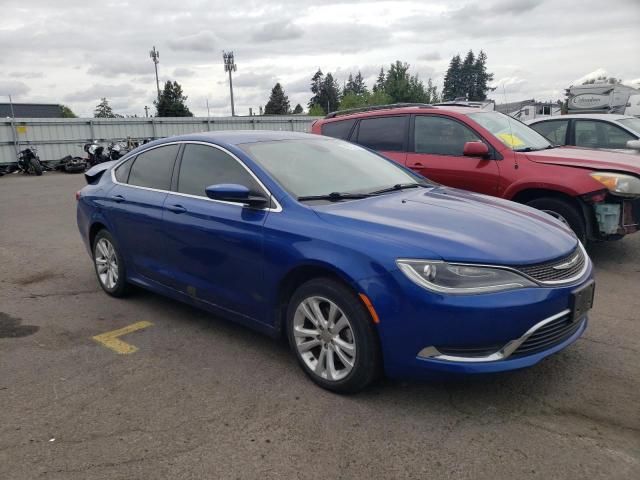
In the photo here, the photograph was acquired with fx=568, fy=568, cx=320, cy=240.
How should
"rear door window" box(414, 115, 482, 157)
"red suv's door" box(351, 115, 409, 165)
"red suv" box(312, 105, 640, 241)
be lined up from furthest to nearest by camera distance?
"red suv's door" box(351, 115, 409, 165) < "rear door window" box(414, 115, 482, 157) < "red suv" box(312, 105, 640, 241)

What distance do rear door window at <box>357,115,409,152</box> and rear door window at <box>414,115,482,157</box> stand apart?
20 centimetres

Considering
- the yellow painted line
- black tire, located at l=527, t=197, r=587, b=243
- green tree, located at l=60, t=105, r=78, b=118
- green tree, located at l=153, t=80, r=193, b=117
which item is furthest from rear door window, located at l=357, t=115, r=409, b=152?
green tree, located at l=60, t=105, r=78, b=118

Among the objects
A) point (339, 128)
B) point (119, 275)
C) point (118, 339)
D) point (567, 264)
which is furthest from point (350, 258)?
point (339, 128)

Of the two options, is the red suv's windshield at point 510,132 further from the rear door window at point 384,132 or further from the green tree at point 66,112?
the green tree at point 66,112

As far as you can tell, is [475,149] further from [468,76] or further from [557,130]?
[468,76]

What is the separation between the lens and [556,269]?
319 cm

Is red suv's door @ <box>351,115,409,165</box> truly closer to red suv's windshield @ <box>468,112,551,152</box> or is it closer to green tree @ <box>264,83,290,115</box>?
red suv's windshield @ <box>468,112,551,152</box>

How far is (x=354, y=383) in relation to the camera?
3.28m

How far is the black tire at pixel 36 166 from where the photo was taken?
69.9 feet

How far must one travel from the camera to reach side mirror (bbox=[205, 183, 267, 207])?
12.1 ft

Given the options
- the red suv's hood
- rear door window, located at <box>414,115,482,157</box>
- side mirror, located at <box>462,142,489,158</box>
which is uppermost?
rear door window, located at <box>414,115,482,157</box>

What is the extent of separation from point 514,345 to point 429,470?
2.62 feet

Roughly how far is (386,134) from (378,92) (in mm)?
68846

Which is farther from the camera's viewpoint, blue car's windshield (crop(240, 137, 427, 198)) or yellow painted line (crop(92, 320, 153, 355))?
yellow painted line (crop(92, 320, 153, 355))
